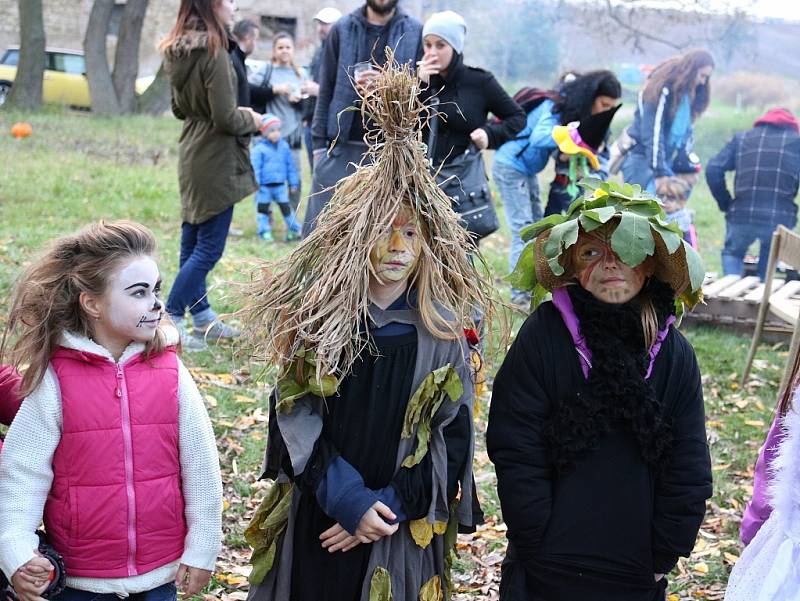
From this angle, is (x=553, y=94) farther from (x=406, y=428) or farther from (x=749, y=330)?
(x=406, y=428)

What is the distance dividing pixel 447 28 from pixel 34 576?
354cm

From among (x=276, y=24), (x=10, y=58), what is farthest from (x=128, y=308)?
(x=276, y=24)

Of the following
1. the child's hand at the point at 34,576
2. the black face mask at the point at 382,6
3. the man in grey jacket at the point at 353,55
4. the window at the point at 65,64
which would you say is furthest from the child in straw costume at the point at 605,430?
the window at the point at 65,64

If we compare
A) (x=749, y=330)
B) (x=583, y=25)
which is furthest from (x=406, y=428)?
(x=583, y=25)

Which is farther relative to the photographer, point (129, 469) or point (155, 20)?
point (155, 20)

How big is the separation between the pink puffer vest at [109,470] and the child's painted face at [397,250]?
71cm

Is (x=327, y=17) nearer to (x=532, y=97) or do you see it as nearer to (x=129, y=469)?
(x=532, y=97)

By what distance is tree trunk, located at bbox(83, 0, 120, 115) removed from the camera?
19578mm

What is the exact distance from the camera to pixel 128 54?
19688 millimetres

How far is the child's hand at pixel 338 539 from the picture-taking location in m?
2.71

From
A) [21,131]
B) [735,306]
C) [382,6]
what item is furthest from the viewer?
[21,131]

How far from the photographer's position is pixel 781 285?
7.86 metres

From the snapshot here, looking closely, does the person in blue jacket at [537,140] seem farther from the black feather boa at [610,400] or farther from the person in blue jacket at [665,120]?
the black feather boa at [610,400]

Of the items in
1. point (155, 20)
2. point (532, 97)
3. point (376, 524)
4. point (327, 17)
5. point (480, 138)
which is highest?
point (327, 17)
